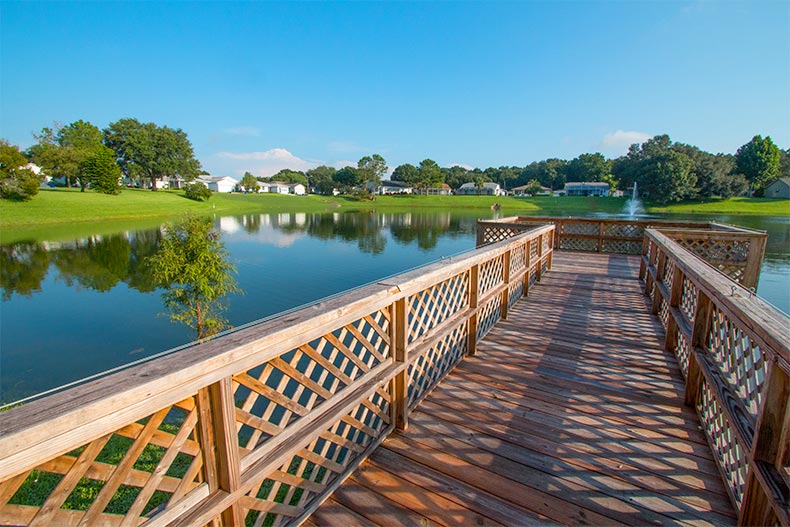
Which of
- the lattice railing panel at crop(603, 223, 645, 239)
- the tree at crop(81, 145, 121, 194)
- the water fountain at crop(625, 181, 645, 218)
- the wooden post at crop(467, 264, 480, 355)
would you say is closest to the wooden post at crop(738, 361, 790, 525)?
the wooden post at crop(467, 264, 480, 355)

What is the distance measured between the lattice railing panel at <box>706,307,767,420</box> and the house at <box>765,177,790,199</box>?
68987mm

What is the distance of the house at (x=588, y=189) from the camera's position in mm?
71500

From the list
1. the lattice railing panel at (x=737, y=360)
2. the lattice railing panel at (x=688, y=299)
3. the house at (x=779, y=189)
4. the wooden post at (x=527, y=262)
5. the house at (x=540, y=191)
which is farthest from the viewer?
the house at (x=540, y=191)

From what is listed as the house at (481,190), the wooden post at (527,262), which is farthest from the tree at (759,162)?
the wooden post at (527,262)

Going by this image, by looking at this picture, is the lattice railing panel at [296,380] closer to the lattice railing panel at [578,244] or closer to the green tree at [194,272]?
the green tree at [194,272]

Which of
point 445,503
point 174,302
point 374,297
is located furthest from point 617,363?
point 174,302

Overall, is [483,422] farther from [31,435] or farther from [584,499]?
[31,435]

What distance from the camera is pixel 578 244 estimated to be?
1186 cm

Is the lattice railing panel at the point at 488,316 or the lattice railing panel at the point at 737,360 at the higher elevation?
the lattice railing panel at the point at 737,360

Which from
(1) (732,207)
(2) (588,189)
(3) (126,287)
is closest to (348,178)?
(2) (588,189)

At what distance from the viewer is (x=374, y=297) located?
2.20m

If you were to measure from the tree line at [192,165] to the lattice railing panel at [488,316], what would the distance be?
4283 cm

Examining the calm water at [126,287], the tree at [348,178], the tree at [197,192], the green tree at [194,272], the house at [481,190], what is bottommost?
the calm water at [126,287]

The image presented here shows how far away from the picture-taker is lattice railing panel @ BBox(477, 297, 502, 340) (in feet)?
14.5
